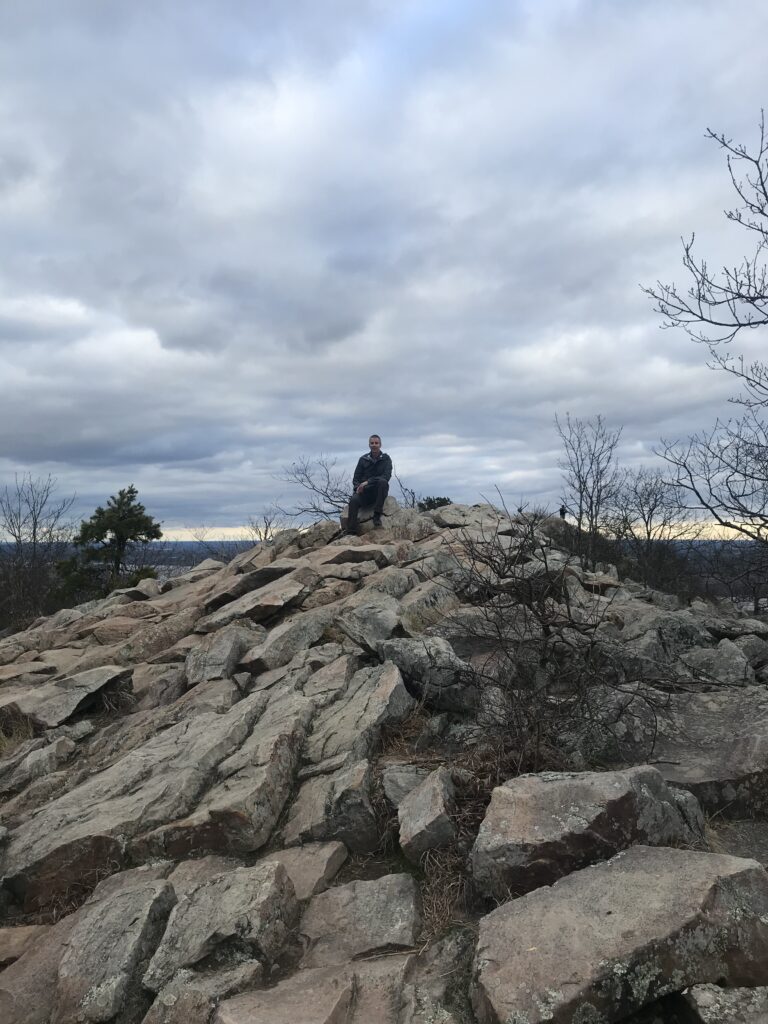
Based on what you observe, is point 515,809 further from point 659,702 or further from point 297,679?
point 297,679

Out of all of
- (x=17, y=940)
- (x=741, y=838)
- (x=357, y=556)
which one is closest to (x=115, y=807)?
(x=17, y=940)

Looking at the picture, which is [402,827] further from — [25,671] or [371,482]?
[371,482]

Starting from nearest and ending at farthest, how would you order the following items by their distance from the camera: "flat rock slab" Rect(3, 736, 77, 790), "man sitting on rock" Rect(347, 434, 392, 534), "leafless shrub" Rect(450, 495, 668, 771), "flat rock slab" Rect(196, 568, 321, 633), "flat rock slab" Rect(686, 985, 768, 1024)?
1. "flat rock slab" Rect(686, 985, 768, 1024)
2. "leafless shrub" Rect(450, 495, 668, 771)
3. "flat rock slab" Rect(3, 736, 77, 790)
4. "flat rock slab" Rect(196, 568, 321, 633)
5. "man sitting on rock" Rect(347, 434, 392, 534)

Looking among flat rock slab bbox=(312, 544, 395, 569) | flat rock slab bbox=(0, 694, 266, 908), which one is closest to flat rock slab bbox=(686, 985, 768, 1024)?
flat rock slab bbox=(0, 694, 266, 908)

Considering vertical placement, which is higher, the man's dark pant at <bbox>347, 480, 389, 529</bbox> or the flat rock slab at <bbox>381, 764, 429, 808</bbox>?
the man's dark pant at <bbox>347, 480, 389, 529</bbox>

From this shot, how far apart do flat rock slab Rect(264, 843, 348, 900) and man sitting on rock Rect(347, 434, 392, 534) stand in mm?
10584

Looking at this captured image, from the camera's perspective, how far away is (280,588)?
32.4ft

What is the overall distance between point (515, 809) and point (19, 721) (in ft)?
20.4

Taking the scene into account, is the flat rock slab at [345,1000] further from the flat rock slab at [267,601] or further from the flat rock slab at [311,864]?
the flat rock slab at [267,601]

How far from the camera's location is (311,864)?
14.2ft

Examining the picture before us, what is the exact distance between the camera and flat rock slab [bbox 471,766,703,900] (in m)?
3.62

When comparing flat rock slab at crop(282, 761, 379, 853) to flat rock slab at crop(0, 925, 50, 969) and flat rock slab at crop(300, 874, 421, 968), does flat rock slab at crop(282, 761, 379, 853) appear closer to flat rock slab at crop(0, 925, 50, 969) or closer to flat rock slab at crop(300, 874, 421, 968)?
flat rock slab at crop(300, 874, 421, 968)

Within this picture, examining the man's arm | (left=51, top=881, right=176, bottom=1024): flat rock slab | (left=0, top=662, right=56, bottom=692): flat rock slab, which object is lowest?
(left=51, top=881, right=176, bottom=1024): flat rock slab

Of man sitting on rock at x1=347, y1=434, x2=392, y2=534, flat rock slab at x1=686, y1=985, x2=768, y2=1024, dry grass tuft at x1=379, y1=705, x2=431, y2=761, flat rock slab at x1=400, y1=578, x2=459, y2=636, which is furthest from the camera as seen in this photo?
man sitting on rock at x1=347, y1=434, x2=392, y2=534
